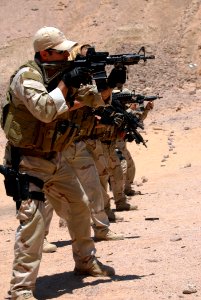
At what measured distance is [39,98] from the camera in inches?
190

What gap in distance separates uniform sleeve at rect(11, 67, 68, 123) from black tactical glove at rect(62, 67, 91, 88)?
85 millimetres

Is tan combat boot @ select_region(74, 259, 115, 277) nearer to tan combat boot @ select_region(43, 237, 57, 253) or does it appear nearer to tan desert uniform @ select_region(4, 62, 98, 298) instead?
tan desert uniform @ select_region(4, 62, 98, 298)

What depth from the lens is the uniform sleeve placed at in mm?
4816

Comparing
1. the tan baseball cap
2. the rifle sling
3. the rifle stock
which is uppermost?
the tan baseball cap

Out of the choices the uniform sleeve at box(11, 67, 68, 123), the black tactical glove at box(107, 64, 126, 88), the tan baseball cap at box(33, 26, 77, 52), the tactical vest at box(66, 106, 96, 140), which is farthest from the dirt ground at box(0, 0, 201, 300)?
the tan baseball cap at box(33, 26, 77, 52)

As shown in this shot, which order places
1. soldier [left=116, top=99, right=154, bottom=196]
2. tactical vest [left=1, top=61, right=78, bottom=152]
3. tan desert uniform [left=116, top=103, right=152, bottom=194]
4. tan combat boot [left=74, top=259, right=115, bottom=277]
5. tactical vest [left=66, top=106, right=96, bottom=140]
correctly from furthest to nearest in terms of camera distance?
tan desert uniform [left=116, top=103, right=152, bottom=194] < soldier [left=116, top=99, right=154, bottom=196] < tactical vest [left=66, top=106, right=96, bottom=140] < tan combat boot [left=74, top=259, right=115, bottom=277] < tactical vest [left=1, top=61, right=78, bottom=152]

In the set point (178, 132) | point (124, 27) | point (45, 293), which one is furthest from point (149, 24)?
point (45, 293)

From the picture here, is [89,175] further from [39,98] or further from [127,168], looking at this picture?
[127,168]

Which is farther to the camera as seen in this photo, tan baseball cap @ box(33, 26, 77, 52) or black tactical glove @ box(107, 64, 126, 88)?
black tactical glove @ box(107, 64, 126, 88)

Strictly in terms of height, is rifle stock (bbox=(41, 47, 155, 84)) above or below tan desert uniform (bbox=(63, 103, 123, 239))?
above

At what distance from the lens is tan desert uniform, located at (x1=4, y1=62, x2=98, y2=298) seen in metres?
4.85

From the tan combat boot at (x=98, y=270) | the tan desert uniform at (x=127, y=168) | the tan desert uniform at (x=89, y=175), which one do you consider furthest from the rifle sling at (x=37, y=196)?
the tan desert uniform at (x=127, y=168)

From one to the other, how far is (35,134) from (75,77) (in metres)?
0.46

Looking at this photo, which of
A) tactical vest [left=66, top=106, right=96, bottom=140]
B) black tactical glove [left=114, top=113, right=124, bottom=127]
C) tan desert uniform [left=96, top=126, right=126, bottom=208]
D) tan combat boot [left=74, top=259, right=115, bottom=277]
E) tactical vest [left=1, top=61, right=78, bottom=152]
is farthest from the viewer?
tan desert uniform [left=96, top=126, right=126, bottom=208]
